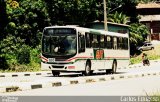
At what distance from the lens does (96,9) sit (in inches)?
2308

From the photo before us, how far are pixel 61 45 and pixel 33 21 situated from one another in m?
25.0

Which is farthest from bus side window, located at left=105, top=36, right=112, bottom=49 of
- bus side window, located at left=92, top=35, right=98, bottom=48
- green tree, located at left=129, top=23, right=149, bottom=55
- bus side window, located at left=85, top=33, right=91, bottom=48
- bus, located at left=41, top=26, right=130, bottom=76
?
green tree, located at left=129, top=23, right=149, bottom=55

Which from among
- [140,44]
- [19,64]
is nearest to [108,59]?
[19,64]

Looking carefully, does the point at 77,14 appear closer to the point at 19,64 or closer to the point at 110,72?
the point at 19,64

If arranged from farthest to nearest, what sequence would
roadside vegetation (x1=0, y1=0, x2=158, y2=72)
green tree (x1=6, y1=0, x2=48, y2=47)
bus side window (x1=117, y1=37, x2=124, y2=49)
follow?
green tree (x1=6, y1=0, x2=48, y2=47), roadside vegetation (x1=0, y1=0, x2=158, y2=72), bus side window (x1=117, y1=37, x2=124, y2=49)

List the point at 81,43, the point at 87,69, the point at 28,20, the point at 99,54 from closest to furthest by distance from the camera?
the point at 81,43, the point at 87,69, the point at 99,54, the point at 28,20

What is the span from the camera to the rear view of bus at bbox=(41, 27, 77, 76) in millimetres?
24984

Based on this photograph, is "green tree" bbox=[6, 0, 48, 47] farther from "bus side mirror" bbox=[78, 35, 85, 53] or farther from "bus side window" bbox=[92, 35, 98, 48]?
"bus side mirror" bbox=[78, 35, 85, 53]

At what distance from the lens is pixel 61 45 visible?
25031 millimetres

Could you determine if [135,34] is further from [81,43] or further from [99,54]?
[81,43]

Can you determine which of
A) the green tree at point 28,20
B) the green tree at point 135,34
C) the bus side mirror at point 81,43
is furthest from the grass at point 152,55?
the bus side mirror at point 81,43

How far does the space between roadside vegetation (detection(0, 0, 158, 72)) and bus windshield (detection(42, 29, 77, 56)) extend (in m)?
9.69

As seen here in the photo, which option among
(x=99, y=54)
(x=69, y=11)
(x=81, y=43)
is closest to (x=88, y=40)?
(x=81, y=43)

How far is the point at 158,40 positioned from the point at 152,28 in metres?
3.93
